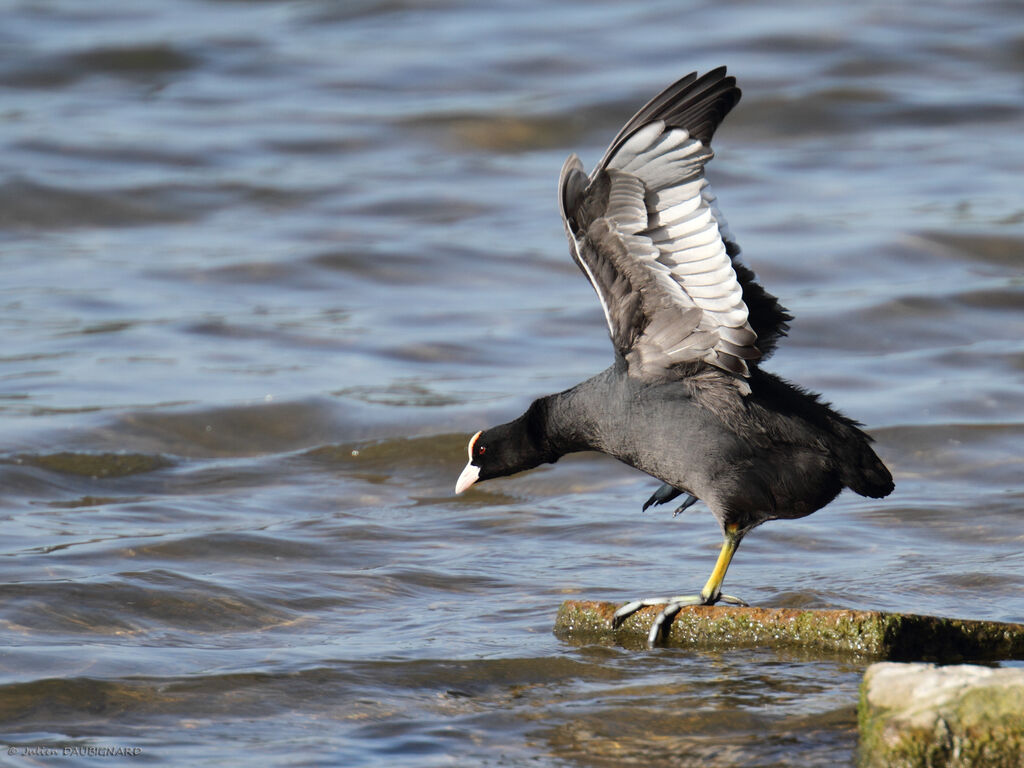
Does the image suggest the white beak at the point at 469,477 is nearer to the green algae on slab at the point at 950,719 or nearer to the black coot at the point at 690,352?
the black coot at the point at 690,352

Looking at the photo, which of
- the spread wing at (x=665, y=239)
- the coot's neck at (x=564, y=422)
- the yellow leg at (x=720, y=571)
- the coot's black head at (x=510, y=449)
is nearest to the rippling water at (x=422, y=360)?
the yellow leg at (x=720, y=571)

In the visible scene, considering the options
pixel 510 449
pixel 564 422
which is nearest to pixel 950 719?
pixel 564 422

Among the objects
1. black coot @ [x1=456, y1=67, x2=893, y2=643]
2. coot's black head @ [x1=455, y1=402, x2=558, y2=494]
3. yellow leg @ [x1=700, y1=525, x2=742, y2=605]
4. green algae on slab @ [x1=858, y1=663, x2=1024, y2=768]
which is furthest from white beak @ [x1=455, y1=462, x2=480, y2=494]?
green algae on slab @ [x1=858, y1=663, x2=1024, y2=768]

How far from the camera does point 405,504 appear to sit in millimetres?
7105

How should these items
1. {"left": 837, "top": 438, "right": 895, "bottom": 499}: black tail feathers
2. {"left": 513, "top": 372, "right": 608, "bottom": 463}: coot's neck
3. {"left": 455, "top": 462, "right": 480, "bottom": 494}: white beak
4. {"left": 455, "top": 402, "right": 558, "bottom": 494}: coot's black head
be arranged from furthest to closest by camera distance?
{"left": 455, "top": 462, "right": 480, "bottom": 494}: white beak
{"left": 455, "top": 402, "right": 558, "bottom": 494}: coot's black head
{"left": 513, "top": 372, "right": 608, "bottom": 463}: coot's neck
{"left": 837, "top": 438, "right": 895, "bottom": 499}: black tail feathers

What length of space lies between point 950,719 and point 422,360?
603cm

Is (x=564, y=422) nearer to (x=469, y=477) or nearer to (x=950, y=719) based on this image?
(x=469, y=477)

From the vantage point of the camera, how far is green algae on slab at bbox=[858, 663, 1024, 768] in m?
3.44

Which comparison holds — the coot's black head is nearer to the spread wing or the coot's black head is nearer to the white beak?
the white beak

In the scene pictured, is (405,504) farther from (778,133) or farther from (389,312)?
(778,133)

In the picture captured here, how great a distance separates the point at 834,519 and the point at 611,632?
6.61ft

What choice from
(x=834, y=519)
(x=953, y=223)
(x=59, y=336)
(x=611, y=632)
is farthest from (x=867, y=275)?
(x=611, y=632)

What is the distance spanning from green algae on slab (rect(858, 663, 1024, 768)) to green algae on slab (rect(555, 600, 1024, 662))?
100 cm

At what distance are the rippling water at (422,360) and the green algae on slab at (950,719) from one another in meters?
0.37
